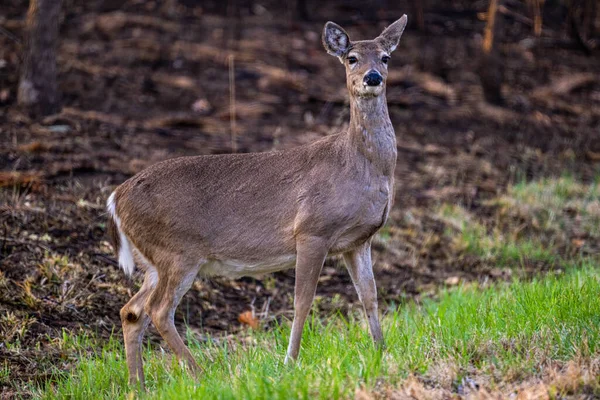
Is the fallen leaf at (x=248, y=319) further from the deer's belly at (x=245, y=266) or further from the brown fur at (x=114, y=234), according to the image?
the brown fur at (x=114, y=234)

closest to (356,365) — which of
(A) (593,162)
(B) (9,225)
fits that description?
(B) (9,225)

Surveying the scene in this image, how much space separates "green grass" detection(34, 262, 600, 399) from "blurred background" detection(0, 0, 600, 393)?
62 centimetres

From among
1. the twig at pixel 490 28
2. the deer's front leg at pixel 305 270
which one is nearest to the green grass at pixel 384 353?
the deer's front leg at pixel 305 270

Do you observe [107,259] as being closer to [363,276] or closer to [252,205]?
[252,205]

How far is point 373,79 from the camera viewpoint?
18.3 ft

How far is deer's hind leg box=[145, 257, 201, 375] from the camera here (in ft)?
18.8


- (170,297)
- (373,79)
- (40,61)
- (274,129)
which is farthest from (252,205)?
(274,129)

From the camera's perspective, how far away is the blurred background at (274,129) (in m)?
7.51

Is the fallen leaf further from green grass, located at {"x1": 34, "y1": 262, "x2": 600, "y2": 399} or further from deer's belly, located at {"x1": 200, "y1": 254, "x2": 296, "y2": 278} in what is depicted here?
deer's belly, located at {"x1": 200, "y1": 254, "x2": 296, "y2": 278}

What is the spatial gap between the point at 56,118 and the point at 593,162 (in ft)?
24.0

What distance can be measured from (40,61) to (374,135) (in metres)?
5.97

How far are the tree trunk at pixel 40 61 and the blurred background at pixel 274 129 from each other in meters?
0.02

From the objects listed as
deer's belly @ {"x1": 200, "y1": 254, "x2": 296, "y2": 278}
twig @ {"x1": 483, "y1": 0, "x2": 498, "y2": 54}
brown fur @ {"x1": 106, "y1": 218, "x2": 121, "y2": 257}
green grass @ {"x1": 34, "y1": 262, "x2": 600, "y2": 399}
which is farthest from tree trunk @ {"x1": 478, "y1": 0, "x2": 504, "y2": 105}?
brown fur @ {"x1": 106, "y1": 218, "x2": 121, "y2": 257}

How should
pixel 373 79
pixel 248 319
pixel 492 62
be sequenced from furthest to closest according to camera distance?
pixel 492 62 < pixel 248 319 < pixel 373 79
